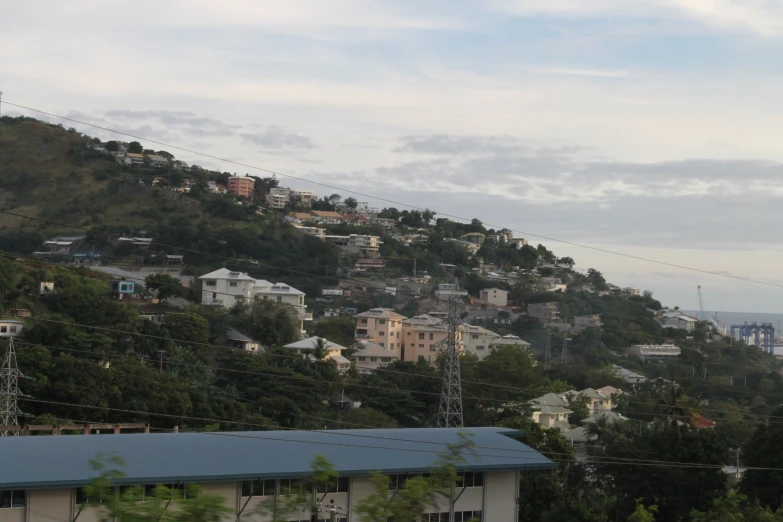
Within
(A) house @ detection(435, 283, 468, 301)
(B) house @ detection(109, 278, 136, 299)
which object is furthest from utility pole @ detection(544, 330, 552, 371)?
(B) house @ detection(109, 278, 136, 299)

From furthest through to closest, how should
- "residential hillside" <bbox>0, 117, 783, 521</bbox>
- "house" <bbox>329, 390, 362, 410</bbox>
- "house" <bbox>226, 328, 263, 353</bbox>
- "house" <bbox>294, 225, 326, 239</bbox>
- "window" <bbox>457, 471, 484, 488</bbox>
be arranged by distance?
1. "house" <bbox>294, 225, 326, 239</bbox>
2. "house" <bbox>226, 328, 263, 353</bbox>
3. "house" <bbox>329, 390, 362, 410</bbox>
4. "residential hillside" <bbox>0, 117, 783, 521</bbox>
5. "window" <bbox>457, 471, 484, 488</bbox>

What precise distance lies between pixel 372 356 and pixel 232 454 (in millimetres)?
31391

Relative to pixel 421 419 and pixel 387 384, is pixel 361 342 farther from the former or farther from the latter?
pixel 421 419

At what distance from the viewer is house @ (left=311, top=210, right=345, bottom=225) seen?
275ft

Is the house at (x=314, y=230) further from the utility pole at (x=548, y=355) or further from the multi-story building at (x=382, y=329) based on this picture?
the utility pole at (x=548, y=355)

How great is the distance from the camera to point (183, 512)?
391 centimetres

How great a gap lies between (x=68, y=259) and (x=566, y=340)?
3062cm

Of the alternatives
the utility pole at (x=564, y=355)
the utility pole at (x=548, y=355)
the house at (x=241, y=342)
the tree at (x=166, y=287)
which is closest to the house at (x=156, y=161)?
the tree at (x=166, y=287)

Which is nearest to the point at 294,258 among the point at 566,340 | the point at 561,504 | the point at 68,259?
the point at 68,259

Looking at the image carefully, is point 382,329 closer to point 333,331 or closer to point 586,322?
point 333,331

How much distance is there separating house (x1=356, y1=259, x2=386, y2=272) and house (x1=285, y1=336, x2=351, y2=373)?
2487cm

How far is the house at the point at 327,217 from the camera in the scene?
83831mm

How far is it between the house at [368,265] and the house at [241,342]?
25.7m

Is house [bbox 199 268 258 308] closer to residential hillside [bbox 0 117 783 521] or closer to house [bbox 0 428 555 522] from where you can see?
residential hillside [bbox 0 117 783 521]
